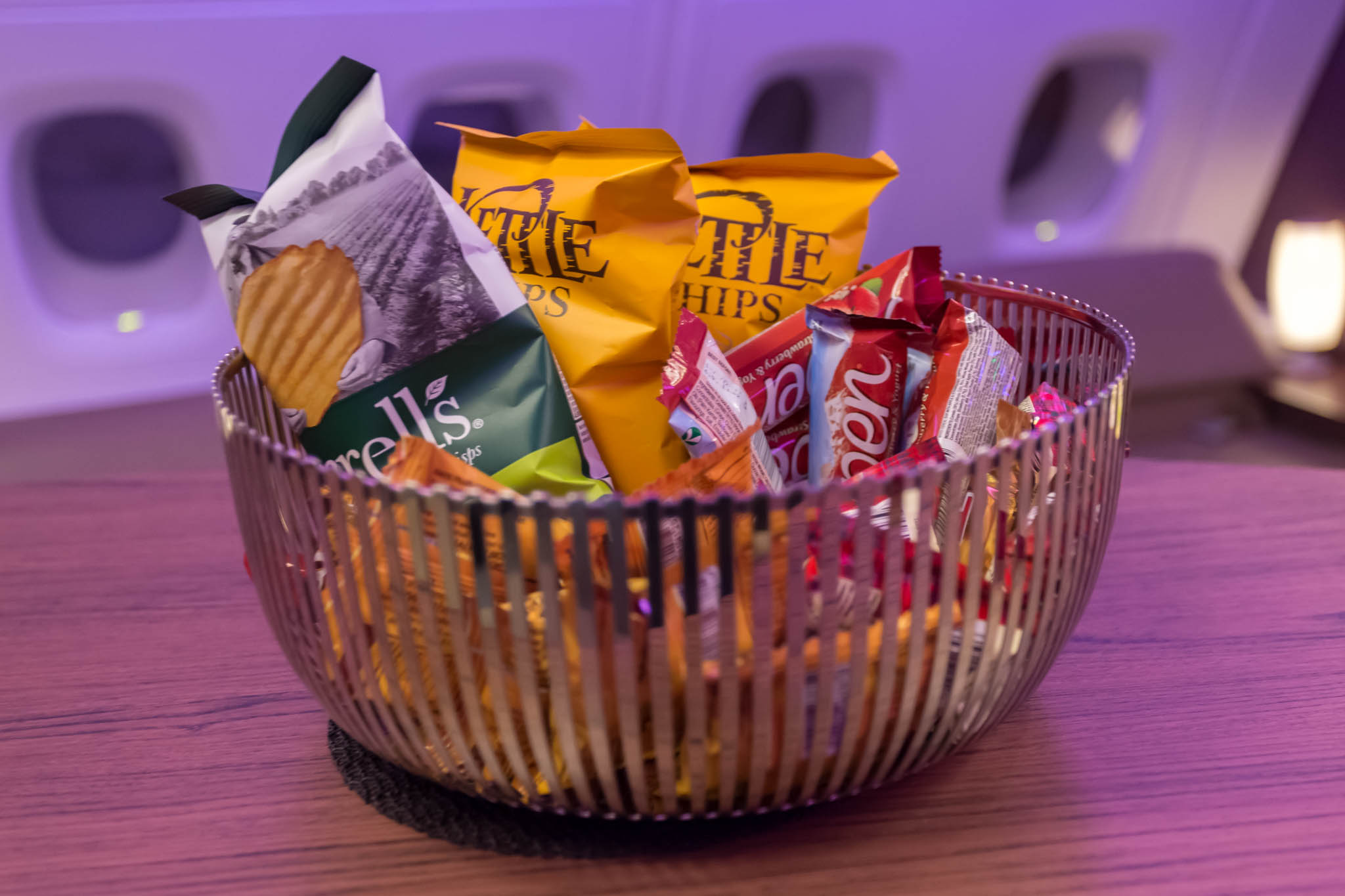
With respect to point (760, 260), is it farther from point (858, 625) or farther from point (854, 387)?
point (858, 625)

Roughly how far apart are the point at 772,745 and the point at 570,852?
104mm

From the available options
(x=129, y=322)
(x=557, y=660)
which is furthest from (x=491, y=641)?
(x=129, y=322)

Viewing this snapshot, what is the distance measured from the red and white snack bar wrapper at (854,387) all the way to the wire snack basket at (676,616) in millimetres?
115

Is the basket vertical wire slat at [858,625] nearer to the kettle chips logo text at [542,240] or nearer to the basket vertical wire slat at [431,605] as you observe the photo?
the basket vertical wire slat at [431,605]

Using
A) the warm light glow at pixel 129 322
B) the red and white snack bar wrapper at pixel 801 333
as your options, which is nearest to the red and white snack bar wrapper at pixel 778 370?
the red and white snack bar wrapper at pixel 801 333

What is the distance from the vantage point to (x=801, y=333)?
0.55 metres

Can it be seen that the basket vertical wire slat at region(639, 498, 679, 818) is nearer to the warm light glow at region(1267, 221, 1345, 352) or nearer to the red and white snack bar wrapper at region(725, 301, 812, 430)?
the red and white snack bar wrapper at region(725, 301, 812, 430)

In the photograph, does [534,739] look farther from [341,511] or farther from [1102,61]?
[1102,61]

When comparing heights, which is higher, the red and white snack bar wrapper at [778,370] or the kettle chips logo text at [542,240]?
the kettle chips logo text at [542,240]

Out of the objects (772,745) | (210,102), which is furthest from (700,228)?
(210,102)

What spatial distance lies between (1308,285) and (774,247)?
240cm

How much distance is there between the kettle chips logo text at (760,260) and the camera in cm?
60

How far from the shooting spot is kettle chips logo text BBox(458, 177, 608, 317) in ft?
1.78

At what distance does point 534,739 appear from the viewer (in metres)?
0.37
